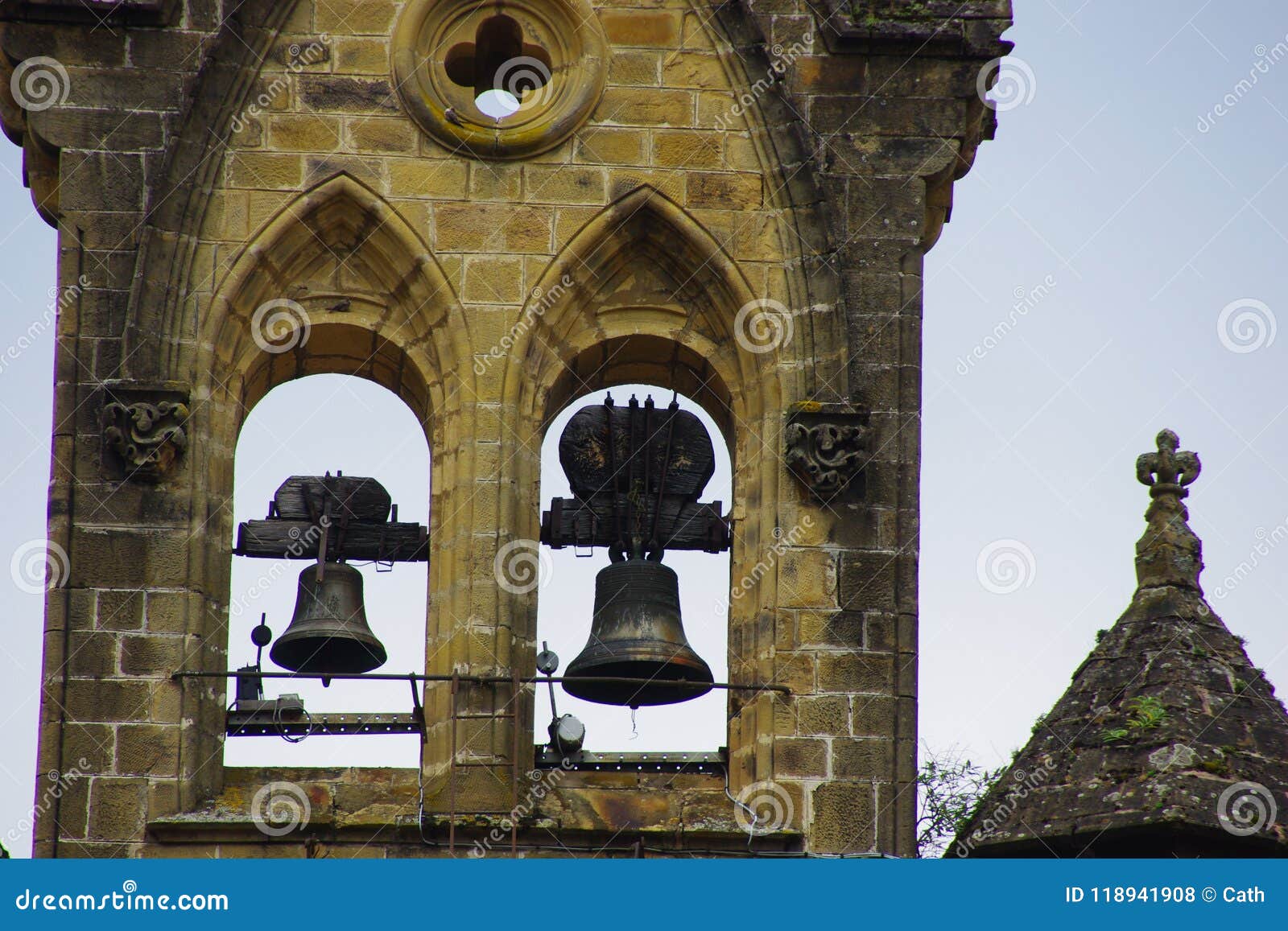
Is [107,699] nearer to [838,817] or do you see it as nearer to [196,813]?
[196,813]

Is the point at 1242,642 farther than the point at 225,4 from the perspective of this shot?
No

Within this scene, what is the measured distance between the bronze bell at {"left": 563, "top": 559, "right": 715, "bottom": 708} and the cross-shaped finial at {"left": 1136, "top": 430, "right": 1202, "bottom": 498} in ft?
9.46

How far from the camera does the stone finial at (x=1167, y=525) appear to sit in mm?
26406

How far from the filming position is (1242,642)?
2616cm

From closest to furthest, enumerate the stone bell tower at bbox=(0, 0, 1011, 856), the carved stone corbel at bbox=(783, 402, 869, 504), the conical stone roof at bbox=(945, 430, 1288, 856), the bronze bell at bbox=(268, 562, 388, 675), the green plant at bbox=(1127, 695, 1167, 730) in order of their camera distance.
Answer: the conical stone roof at bbox=(945, 430, 1288, 856), the green plant at bbox=(1127, 695, 1167, 730), the stone bell tower at bbox=(0, 0, 1011, 856), the carved stone corbel at bbox=(783, 402, 869, 504), the bronze bell at bbox=(268, 562, 388, 675)

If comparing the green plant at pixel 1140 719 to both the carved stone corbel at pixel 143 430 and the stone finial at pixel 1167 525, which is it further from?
the carved stone corbel at pixel 143 430

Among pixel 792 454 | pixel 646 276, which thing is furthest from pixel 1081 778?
pixel 646 276

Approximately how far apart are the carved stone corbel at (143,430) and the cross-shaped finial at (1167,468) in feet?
18.6

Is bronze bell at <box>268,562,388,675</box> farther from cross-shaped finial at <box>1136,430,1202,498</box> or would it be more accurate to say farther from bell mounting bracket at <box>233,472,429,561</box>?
cross-shaped finial at <box>1136,430,1202,498</box>

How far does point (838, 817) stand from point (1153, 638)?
2.09 meters

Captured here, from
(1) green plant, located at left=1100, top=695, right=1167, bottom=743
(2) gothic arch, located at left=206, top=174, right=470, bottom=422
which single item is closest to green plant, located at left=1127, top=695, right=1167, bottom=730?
(1) green plant, located at left=1100, top=695, right=1167, bottom=743

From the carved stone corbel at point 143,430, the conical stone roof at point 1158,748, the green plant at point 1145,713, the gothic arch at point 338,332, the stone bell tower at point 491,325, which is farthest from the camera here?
the gothic arch at point 338,332

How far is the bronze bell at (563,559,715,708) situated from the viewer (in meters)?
27.4

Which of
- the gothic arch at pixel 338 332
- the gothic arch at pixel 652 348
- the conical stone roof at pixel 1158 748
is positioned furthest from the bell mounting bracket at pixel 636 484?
the conical stone roof at pixel 1158 748
